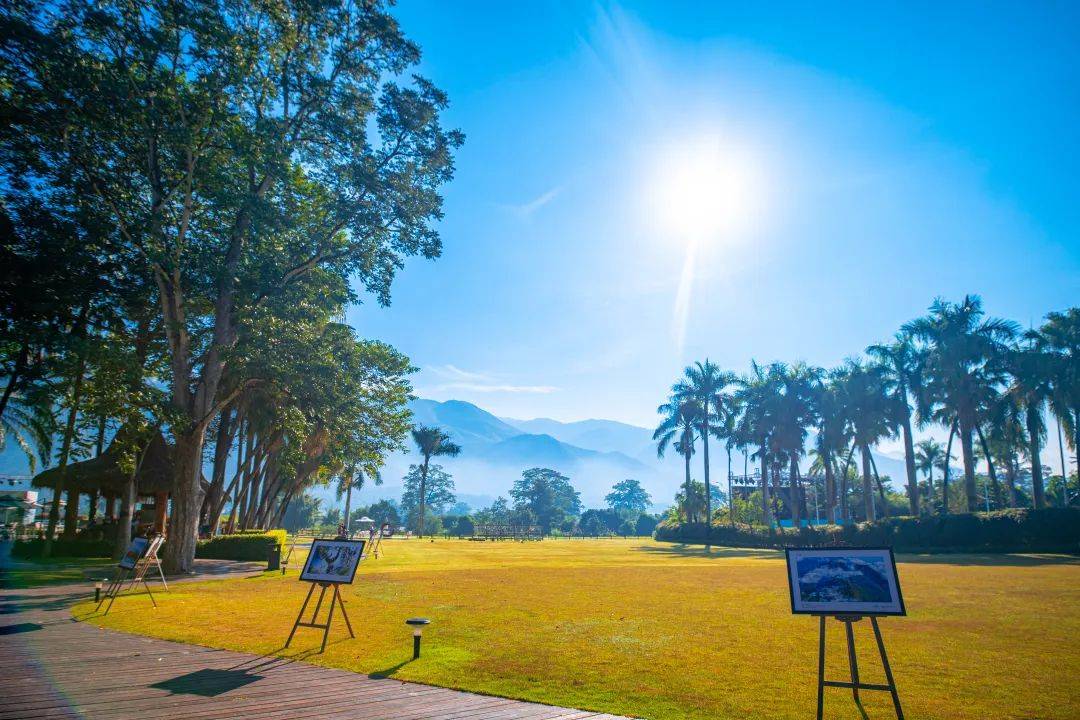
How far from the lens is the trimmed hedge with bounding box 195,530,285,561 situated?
26.5 meters

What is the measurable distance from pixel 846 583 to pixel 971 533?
41406 mm

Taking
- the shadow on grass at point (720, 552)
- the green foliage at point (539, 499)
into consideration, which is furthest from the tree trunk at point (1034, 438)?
the green foliage at point (539, 499)

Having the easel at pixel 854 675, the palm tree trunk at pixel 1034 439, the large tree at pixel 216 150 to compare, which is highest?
the large tree at pixel 216 150

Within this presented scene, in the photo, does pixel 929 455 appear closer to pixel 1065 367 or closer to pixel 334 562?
pixel 1065 367

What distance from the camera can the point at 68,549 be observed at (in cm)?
2577

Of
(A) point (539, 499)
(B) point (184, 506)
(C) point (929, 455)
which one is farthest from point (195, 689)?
(A) point (539, 499)

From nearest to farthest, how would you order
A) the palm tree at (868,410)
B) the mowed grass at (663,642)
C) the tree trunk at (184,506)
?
the mowed grass at (663,642), the tree trunk at (184,506), the palm tree at (868,410)

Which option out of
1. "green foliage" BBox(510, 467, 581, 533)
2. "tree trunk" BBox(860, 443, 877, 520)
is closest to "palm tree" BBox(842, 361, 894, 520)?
"tree trunk" BBox(860, 443, 877, 520)

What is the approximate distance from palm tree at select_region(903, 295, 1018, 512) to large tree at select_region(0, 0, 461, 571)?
4163cm

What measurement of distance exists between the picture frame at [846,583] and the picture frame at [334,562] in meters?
6.40

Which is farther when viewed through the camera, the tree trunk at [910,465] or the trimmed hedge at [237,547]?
the tree trunk at [910,465]

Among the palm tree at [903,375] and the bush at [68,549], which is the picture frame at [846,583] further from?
the palm tree at [903,375]

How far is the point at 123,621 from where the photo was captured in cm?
1074

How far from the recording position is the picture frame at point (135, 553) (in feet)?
40.6
